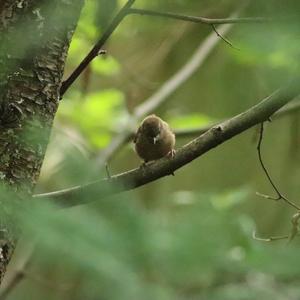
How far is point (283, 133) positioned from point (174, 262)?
12.3 feet

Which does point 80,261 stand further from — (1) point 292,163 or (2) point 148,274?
(1) point 292,163

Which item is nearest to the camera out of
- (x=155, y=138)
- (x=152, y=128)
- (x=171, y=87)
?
(x=155, y=138)

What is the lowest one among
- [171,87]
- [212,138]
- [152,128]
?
[171,87]

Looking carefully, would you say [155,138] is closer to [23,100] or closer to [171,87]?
[171,87]

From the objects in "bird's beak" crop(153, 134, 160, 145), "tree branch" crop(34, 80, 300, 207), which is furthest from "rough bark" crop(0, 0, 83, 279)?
"bird's beak" crop(153, 134, 160, 145)

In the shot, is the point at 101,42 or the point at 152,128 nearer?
the point at 101,42

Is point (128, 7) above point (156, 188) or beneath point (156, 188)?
above

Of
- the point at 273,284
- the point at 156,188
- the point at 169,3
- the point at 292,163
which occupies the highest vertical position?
the point at 169,3

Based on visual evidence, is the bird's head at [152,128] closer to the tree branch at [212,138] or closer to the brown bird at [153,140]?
the brown bird at [153,140]

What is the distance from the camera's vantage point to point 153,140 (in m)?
2.29

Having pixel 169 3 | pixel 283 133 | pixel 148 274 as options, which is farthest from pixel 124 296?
pixel 283 133

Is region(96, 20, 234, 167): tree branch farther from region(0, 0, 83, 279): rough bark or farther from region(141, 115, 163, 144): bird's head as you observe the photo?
region(0, 0, 83, 279): rough bark

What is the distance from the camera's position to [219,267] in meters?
0.47

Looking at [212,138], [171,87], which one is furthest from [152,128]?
[212,138]
